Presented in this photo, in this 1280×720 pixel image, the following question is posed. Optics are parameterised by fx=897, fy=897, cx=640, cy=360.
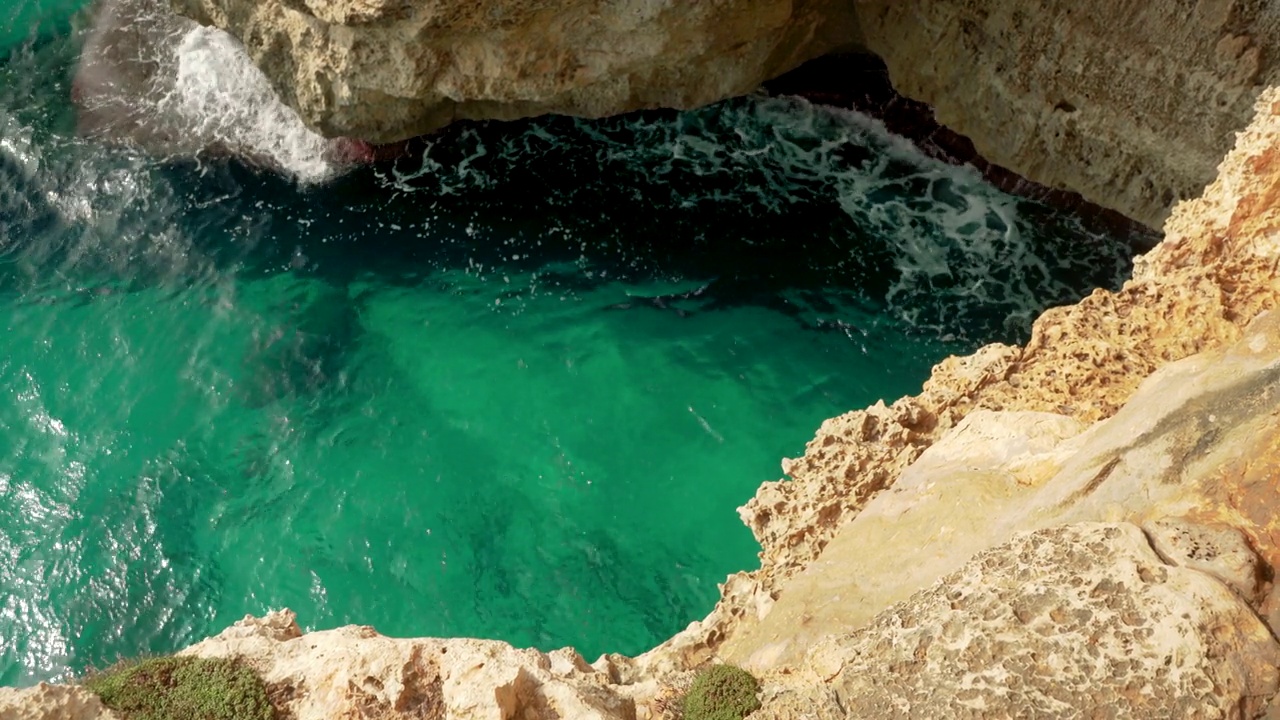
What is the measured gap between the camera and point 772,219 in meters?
15.1

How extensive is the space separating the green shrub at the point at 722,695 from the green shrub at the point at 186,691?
9.82ft

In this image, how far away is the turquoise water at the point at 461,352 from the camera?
482 inches

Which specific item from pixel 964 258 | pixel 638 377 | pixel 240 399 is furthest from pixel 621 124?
pixel 240 399

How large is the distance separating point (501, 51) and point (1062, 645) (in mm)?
11191

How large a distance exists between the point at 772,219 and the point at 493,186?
4890 mm

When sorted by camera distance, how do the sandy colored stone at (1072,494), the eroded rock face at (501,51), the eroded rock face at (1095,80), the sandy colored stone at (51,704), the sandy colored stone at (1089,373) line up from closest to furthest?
the sandy colored stone at (1072,494) < the sandy colored stone at (51,704) < the sandy colored stone at (1089,373) < the eroded rock face at (1095,80) < the eroded rock face at (501,51)

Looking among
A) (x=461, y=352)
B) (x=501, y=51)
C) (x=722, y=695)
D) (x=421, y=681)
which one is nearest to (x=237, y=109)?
(x=501, y=51)

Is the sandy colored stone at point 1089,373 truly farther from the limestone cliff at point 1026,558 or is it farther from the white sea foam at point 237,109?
the white sea foam at point 237,109

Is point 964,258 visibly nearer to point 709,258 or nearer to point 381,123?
point 709,258

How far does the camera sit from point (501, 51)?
43.4 feet

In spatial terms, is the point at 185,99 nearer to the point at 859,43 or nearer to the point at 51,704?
the point at 859,43

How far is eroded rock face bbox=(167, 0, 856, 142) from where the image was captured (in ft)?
41.3

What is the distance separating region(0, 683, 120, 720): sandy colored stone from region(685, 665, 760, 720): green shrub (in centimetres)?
408

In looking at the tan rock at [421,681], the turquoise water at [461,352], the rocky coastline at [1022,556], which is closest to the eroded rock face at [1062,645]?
the rocky coastline at [1022,556]
